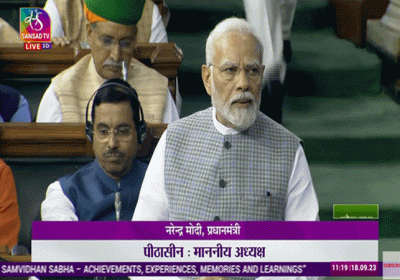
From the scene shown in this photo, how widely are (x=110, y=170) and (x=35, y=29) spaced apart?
1.58m

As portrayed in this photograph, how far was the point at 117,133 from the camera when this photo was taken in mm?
4094

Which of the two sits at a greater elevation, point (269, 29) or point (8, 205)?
point (269, 29)

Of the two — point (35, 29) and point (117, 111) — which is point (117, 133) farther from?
point (35, 29)

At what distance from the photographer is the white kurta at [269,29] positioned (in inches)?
212

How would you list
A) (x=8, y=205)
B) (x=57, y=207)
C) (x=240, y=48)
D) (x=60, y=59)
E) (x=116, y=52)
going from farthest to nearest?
(x=60, y=59), (x=116, y=52), (x=8, y=205), (x=57, y=207), (x=240, y=48)

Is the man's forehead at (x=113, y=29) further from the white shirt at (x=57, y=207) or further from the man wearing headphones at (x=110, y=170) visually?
the white shirt at (x=57, y=207)

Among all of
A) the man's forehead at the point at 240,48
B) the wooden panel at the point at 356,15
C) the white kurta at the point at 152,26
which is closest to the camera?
the man's forehead at the point at 240,48

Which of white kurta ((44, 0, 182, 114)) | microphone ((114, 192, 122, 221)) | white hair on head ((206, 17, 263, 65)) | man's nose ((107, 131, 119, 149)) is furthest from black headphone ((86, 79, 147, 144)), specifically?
white kurta ((44, 0, 182, 114))

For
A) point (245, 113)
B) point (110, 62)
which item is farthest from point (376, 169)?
point (245, 113)

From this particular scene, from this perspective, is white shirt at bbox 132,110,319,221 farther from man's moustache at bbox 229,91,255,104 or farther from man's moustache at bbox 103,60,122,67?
man's moustache at bbox 103,60,122,67

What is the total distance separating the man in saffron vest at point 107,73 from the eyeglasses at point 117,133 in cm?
60

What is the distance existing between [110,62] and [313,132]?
4.95ft

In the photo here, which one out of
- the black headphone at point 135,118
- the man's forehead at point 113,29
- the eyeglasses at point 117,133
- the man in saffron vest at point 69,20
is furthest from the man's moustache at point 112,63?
the man in saffron vest at point 69,20

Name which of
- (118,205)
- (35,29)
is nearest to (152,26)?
(35,29)
